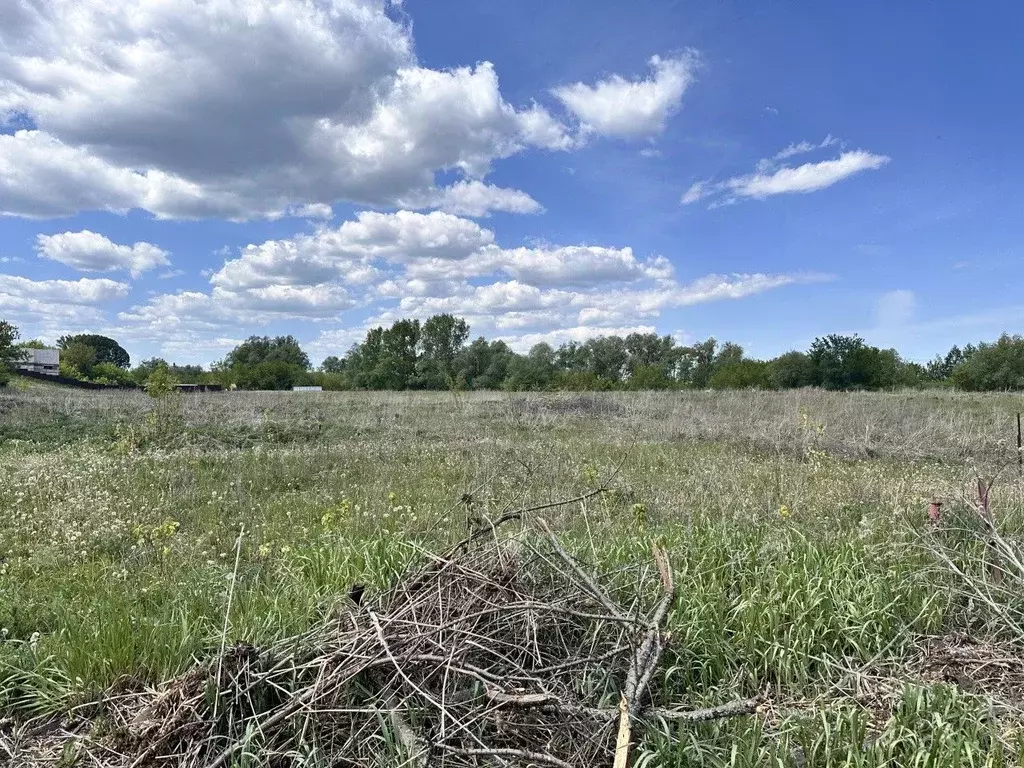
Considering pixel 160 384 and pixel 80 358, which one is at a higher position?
pixel 80 358

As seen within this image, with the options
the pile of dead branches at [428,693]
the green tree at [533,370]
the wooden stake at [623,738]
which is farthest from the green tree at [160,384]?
the wooden stake at [623,738]

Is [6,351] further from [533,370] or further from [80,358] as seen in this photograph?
[80,358]

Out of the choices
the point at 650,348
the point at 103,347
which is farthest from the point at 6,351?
the point at 103,347

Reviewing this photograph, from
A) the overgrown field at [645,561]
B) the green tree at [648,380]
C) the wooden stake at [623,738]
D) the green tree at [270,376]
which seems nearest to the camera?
the wooden stake at [623,738]

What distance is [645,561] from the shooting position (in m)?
3.64

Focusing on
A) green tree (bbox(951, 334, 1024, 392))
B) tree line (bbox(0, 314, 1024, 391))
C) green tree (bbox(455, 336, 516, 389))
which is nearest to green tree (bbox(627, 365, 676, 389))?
tree line (bbox(0, 314, 1024, 391))

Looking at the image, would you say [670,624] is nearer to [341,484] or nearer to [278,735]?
[278,735]

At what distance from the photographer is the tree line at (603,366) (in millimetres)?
39500

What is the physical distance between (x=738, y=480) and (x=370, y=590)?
5218 millimetres

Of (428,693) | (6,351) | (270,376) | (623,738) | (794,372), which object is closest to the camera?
(623,738)

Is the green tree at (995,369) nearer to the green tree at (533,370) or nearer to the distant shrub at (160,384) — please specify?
the green tree at (533,370)

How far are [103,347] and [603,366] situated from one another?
82.7 meters

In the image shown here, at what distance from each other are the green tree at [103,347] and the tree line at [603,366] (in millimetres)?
4861

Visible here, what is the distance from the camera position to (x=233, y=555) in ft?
16.9
